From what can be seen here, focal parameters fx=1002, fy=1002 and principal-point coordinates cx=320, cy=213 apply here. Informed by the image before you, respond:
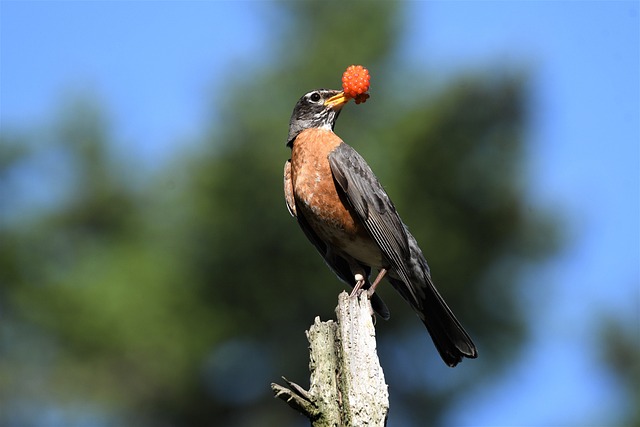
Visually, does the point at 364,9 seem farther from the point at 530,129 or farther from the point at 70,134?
the point at 70,134

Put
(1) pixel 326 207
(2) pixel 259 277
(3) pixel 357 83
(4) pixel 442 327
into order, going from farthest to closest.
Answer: (2) pixel 259 277
(3) pixel 357 83
(1) pixel 326 207
(4) pixel 442 327

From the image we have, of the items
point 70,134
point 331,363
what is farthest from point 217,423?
point 331,363

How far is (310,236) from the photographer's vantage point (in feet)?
23.8

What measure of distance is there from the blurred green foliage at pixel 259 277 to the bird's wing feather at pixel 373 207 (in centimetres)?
851

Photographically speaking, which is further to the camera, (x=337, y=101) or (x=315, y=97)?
(x=315, y=97)

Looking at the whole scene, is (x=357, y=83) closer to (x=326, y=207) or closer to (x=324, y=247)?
(x=326, y=207)

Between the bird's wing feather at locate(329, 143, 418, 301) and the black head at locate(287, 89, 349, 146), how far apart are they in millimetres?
526

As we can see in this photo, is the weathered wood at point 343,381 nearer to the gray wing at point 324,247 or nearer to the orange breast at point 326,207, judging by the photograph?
the orange breast at point 326,207

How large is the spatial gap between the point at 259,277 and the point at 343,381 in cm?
1121

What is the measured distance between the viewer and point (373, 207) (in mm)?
6855

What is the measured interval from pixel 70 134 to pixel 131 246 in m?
2.27

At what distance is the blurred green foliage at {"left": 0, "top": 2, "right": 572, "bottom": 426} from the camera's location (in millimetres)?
15938

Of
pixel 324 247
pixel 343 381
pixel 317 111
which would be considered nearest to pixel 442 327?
pixel 324 247

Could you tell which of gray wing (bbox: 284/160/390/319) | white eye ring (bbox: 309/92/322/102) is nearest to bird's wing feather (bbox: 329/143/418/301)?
gray wing (bbox: 284/160/390/319)
